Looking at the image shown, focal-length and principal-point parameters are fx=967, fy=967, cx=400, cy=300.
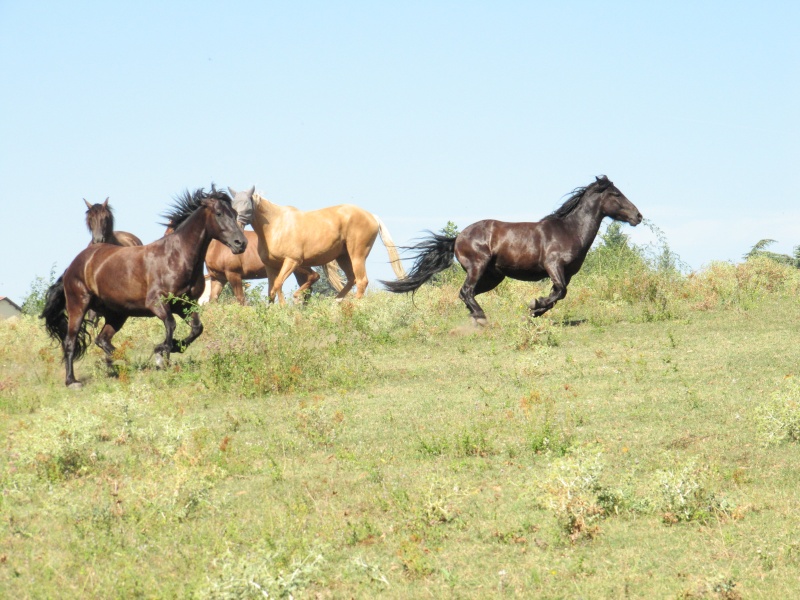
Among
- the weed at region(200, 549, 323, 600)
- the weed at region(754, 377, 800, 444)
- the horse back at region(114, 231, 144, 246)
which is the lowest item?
the weed at region(200, 549, 323, 600)

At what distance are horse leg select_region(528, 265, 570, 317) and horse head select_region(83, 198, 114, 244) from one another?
715 cm

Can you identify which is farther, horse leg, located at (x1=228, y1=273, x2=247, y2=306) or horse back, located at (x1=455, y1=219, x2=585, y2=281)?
horse leg, located at (x1=228, y1=273, x2=247, y2=306)

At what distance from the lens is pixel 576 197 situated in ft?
52.2

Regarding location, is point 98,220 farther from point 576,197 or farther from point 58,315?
point 576,197

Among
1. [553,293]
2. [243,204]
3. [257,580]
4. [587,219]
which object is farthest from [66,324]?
[257,580]

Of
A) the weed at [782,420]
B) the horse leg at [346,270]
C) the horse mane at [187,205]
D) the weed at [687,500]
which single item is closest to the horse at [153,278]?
the horse mane at [187,205]

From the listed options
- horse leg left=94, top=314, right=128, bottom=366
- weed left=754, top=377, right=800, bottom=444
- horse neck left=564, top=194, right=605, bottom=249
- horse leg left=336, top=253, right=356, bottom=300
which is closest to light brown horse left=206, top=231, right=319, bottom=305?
horse leg left=336, top=253, right=356, bottom=300

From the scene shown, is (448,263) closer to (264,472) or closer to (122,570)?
(264,472)

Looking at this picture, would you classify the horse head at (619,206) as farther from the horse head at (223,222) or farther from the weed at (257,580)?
the weed at (257,580)

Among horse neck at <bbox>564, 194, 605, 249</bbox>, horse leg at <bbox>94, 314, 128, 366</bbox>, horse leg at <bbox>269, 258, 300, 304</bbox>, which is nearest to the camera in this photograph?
horse leg at <bbox>94, 314, 128, 366</bbox>

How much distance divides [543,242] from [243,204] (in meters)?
5.78

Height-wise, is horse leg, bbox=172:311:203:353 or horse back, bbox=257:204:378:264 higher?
horse back, bbox=257:204:378:264

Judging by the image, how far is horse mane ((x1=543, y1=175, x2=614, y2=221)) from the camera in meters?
15.8

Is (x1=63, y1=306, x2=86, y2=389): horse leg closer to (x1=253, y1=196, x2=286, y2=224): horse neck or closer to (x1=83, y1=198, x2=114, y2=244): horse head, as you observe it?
(x1=83, y1=198, x2=114, y2=244): horse head
